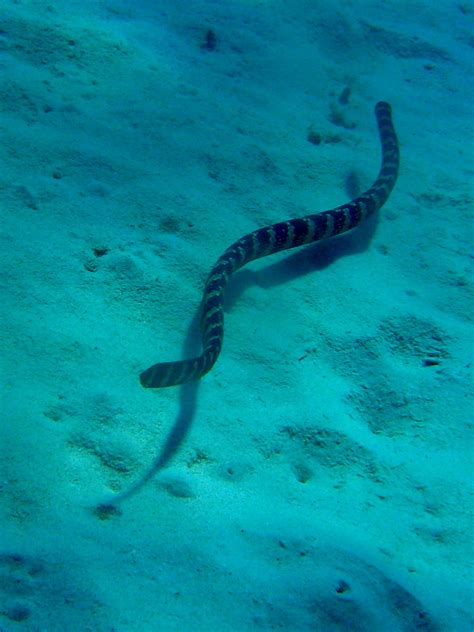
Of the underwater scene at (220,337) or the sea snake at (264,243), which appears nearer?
the underwater scene at (220,337)

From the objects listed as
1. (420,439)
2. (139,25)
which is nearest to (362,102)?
(139,25)

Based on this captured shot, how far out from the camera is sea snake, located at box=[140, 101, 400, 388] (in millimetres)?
3309

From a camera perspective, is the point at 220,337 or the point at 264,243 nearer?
Result: the point at 220,337

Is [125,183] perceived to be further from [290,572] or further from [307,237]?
[290,572]

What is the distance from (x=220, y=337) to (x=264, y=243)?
1.61m

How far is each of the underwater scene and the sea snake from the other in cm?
3

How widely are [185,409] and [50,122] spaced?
369cm

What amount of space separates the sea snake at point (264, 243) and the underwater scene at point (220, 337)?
26 mm

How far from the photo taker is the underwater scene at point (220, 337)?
2.79 meters

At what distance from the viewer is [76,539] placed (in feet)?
8.86

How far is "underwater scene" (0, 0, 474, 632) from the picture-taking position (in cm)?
279

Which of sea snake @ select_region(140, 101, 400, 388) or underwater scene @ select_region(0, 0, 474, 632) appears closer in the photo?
underwater scene @ select_region(0, 0, 474, 632)

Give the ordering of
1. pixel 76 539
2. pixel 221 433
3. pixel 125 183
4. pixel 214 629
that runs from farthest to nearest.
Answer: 1. pixel 125 183
2. pixel 221 433
3. pixel 76 539
4. pixel 214 629

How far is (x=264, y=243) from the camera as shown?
207 inches
